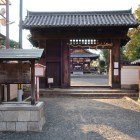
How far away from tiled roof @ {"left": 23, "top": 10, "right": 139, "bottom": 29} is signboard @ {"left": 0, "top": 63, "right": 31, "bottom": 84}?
33.7ft

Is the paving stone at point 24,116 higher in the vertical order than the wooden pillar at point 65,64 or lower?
lower

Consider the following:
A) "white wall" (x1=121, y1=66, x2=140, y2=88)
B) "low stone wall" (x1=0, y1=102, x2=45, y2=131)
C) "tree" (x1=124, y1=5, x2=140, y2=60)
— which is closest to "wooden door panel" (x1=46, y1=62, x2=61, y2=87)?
"white wall" (x1=121, y1=66, x2=140, y2=88)

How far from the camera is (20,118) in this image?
8.81m

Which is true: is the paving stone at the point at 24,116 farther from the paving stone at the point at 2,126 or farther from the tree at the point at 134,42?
the tree at the point at 134,42

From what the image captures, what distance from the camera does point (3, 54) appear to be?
907 cm

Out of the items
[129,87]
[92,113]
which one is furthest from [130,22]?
[92,113]

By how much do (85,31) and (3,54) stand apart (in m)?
11.7

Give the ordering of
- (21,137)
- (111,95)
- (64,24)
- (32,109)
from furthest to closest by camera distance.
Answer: (64,24)
(111,95)
(32,109)
(21,137)

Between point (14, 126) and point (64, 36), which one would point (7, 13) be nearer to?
point (64, 36)

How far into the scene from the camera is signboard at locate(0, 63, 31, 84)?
30.4 feet

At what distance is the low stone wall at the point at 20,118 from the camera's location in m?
8.77

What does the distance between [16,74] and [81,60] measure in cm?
4586

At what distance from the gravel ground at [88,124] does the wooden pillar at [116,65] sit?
6590mm

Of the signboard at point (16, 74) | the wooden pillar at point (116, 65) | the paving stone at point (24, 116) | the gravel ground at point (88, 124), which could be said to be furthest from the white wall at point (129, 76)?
the paving stone at point (24, 116)
